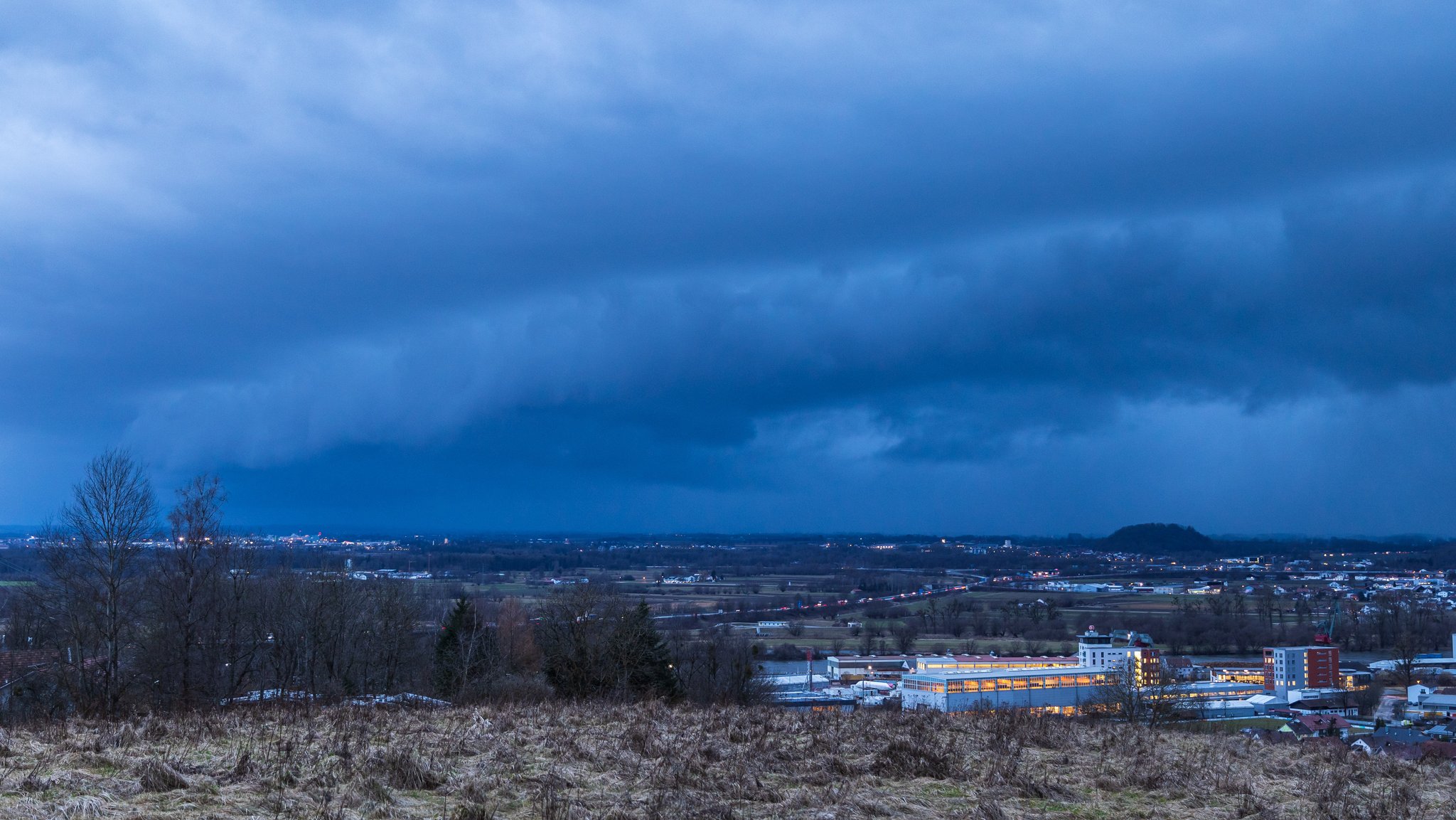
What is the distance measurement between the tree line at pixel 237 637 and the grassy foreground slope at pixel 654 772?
35.8ft

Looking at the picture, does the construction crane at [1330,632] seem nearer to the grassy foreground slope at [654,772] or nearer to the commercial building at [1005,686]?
the commercial building at [1005,686]

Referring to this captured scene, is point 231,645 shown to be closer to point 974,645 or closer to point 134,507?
point 134,507

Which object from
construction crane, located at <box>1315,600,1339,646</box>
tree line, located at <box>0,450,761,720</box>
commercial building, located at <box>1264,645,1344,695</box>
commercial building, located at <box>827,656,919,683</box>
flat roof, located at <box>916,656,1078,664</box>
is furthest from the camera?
construction crane, located at <box>1315,600,1339,646</box>

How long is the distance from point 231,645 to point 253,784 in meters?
35.7

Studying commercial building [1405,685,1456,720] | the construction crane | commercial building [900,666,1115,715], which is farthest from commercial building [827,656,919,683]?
the construction crane

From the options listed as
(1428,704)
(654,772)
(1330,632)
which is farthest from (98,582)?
(1330,632)

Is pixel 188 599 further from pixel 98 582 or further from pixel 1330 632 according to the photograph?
pixel 1330 632

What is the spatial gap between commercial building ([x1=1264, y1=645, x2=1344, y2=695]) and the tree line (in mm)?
50981

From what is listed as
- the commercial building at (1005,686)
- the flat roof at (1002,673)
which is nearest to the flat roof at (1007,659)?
the flat roof at (1002,673)

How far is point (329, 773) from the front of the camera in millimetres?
9867

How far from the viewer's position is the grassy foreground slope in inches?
348

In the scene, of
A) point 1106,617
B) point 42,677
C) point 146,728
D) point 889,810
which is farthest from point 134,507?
point 1106,617

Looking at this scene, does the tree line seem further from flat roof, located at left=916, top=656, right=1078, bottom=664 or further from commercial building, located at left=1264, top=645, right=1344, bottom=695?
commercial building, located at left=1264, top=645, right=1344, bottom=695

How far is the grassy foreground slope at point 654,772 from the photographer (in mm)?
8836
